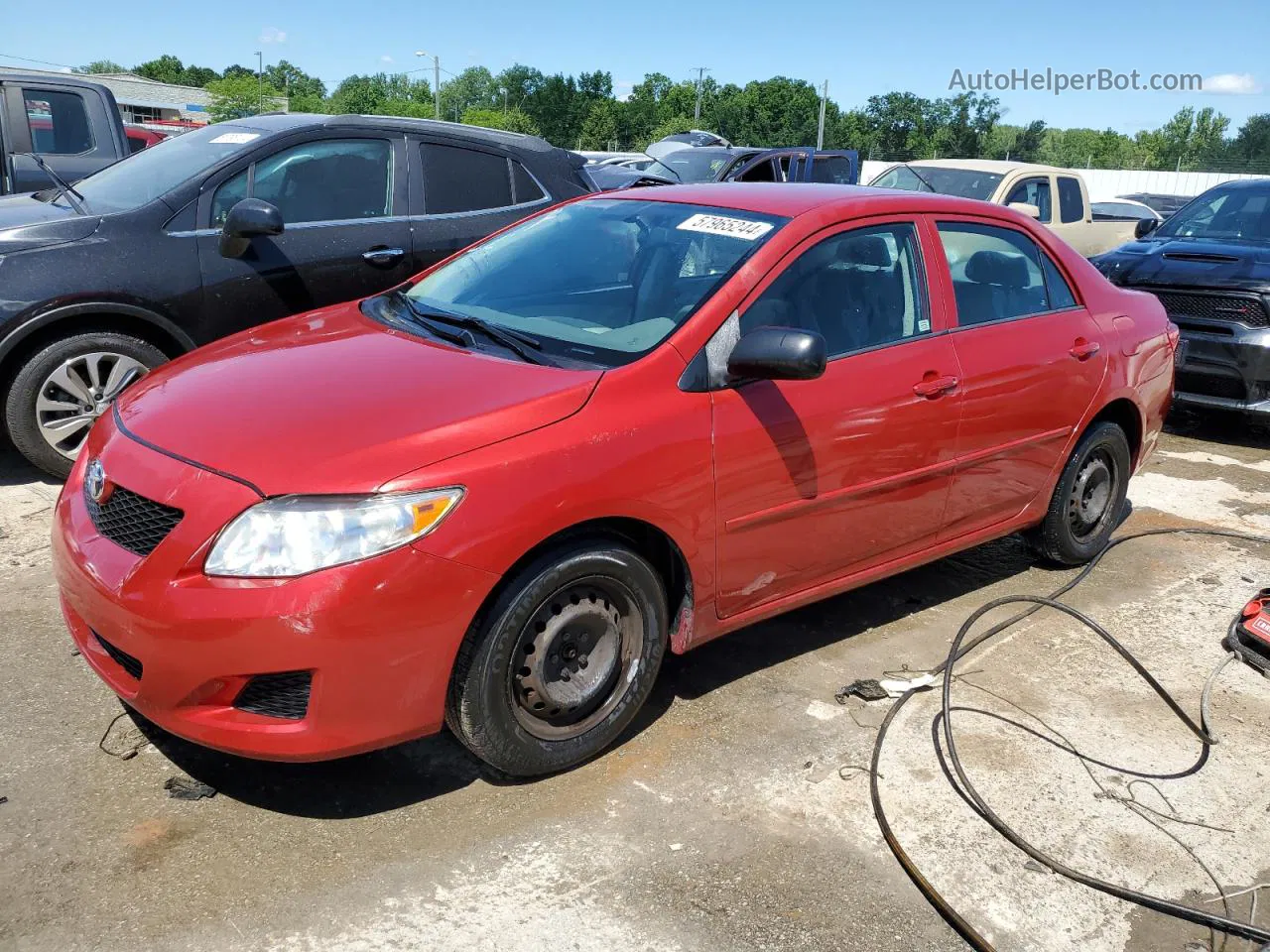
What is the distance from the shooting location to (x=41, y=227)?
5270 mm

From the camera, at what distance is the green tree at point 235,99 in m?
59.4

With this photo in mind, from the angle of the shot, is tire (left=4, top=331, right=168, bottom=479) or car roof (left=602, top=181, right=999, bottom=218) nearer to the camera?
car roof (left=602, top=181, right=999, bottom=218)

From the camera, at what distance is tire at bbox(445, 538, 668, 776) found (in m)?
2.94

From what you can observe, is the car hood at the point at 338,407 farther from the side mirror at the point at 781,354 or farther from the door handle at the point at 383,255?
the door handle at the point at 383,255

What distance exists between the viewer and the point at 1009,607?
4.69 meters

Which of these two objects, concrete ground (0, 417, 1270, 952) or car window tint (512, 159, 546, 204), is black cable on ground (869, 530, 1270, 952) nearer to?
concrete ground (0, 417, 1270, 952)

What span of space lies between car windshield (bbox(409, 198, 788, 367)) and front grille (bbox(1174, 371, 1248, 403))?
4.85m

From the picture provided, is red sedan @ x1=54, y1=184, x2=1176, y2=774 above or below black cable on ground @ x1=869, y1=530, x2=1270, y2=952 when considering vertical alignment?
above

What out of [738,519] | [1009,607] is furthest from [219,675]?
[1009,607]

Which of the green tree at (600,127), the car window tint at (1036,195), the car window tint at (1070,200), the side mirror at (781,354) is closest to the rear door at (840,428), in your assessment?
the side mirror at (781,354)

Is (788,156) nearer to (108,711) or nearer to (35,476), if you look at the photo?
(35,476)

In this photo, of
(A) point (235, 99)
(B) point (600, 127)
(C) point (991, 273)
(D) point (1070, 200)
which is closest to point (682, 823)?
(C) point (991, 273)

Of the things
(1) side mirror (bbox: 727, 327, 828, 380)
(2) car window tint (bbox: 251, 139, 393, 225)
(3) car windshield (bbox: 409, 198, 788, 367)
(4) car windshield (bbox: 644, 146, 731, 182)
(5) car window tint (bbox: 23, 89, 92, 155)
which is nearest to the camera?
(1) side mirror (bbox: 727, 327, 828, 380)

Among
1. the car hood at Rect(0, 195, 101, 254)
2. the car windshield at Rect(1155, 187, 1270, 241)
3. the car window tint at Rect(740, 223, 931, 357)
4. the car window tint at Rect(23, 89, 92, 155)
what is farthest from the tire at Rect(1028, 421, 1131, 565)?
the car window tint at Rect(23, 89, 92, 155)
